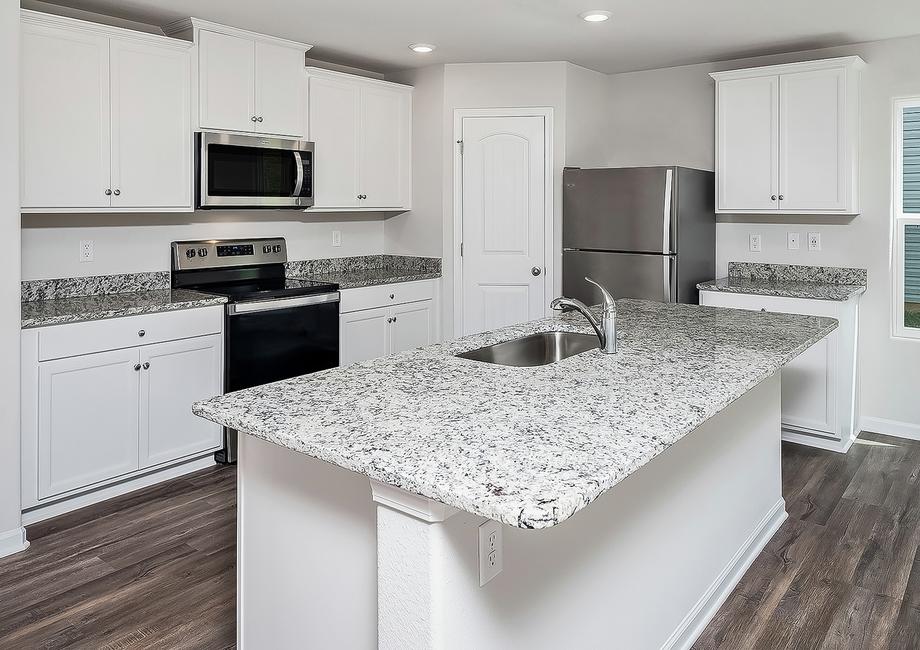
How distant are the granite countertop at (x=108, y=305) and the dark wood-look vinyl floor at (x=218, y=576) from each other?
87 cm

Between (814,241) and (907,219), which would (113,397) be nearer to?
(814,241)

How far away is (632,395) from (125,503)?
2581 mm

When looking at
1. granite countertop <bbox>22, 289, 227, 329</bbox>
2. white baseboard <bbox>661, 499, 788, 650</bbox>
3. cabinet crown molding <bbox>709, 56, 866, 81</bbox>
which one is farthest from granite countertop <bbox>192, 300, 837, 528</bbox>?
cabinet crown molding <bbox>709, 56, 866, 81</bbox>

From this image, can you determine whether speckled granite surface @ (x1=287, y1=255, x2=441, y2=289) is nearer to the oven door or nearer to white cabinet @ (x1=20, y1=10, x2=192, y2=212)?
the oven door

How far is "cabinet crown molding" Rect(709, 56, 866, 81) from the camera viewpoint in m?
4.01

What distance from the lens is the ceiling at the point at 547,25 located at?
11.4ft

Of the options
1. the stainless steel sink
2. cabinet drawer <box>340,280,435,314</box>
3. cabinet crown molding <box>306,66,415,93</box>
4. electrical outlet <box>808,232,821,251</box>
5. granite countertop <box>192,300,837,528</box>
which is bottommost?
granite countertop <box>192,300,837,528</box>

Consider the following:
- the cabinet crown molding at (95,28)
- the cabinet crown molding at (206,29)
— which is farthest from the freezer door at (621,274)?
the cabinet crown molding at (95,28)

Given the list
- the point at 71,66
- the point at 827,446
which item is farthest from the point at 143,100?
the point at 827,446

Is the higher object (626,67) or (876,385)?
(626,67)

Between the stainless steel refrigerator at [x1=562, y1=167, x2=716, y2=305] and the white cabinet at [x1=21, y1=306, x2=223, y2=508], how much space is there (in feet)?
7.37

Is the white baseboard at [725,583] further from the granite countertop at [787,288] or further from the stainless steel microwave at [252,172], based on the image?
the stainless steel microwave at [252,172]

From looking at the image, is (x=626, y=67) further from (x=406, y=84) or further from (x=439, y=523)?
(x=439, y=523)

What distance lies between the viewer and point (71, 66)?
10.7 feet
